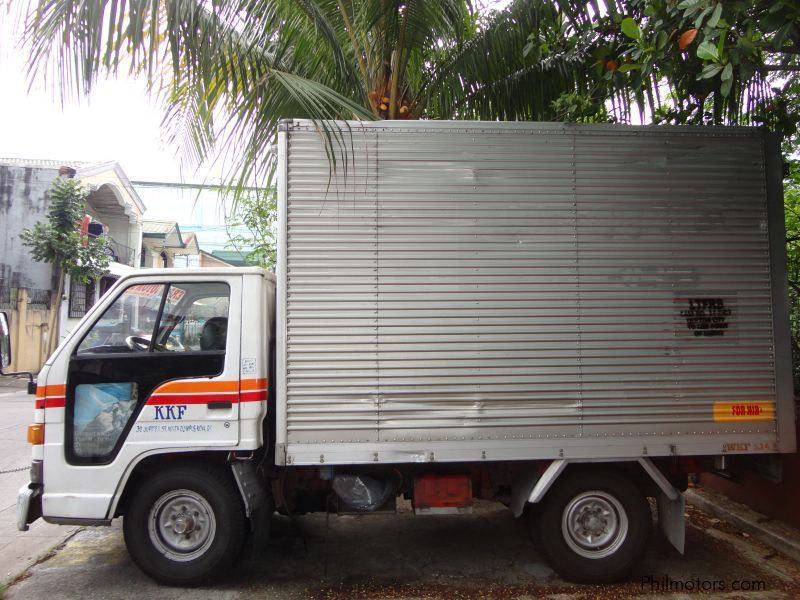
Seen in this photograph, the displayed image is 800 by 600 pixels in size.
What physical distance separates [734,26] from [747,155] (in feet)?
3.39

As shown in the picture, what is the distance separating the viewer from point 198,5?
4559 mm

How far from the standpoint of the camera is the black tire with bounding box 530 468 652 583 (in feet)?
14.3

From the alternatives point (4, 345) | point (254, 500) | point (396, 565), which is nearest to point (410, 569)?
point (396, 565)

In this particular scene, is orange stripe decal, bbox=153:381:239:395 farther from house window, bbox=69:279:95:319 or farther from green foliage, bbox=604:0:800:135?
house window, bbox=69:279:95:319

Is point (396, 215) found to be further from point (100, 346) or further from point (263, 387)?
point (100, 346)

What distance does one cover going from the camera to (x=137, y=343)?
4.34 meters

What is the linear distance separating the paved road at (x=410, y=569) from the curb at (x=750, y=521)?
9 cm

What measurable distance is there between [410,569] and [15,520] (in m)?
4.06

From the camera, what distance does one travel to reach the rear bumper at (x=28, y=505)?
4.03 m

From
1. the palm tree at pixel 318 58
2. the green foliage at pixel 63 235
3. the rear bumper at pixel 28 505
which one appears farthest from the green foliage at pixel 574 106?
the green foliage at pixel 63 235

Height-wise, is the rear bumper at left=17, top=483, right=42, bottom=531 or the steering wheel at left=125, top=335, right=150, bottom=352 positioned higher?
the steering wheel at left=125, top=335, right=150, bottom=352

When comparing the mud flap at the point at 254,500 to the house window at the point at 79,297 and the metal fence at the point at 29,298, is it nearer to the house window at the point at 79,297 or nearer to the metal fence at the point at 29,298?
the house window at the point at 79,297

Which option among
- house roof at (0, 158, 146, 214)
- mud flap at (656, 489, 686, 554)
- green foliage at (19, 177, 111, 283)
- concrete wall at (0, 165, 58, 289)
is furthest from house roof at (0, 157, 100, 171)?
mud flap at (656, 489, 686, 554)

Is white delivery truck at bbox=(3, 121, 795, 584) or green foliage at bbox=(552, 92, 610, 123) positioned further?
green foliage at bbox=(552, 92, 610, 123)
